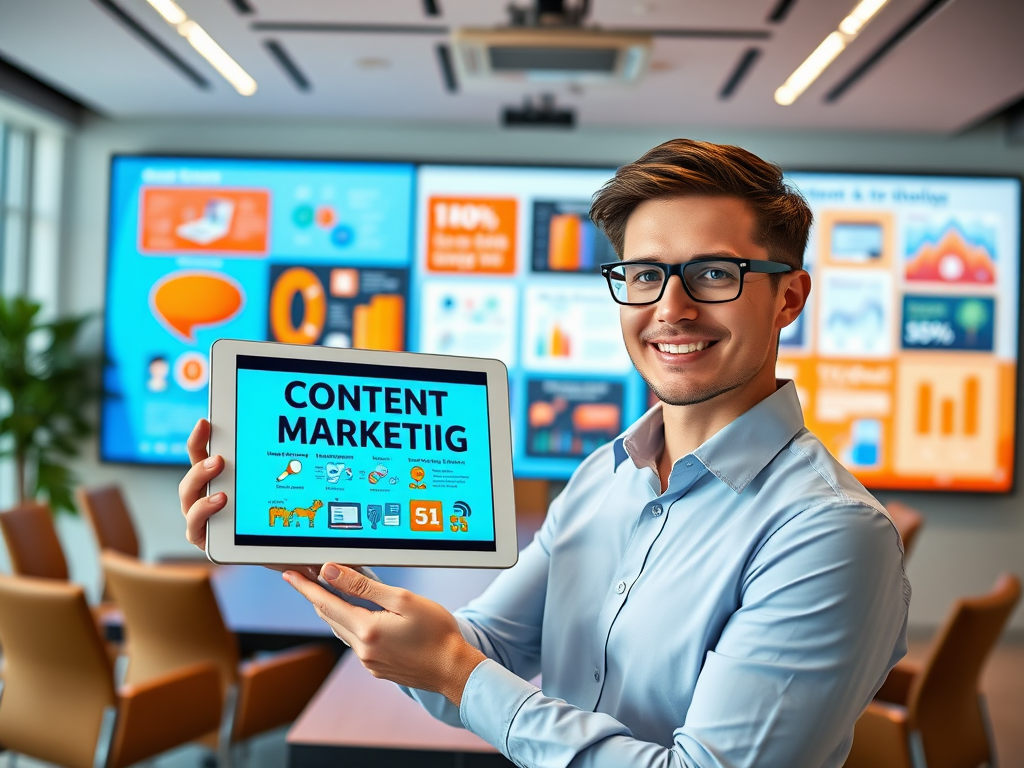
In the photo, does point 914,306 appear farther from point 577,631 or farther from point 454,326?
point 577,631

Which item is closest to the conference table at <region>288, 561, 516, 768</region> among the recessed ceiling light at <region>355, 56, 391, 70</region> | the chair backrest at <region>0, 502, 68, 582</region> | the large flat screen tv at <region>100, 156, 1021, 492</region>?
the chair backrest at <region>0, 502, 68, 582</region>

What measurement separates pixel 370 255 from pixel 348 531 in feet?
15.9

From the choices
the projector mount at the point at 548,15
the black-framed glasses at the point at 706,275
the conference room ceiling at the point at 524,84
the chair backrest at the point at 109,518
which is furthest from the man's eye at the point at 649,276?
the chair backrest at the point at 109,518

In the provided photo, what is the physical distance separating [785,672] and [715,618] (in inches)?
4.8

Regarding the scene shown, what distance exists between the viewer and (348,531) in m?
1.18

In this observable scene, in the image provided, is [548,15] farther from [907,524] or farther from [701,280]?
[907,524]

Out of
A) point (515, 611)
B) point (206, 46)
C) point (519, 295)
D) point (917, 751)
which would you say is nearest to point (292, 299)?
point (519, 295)

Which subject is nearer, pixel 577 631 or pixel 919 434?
pixel 577 631

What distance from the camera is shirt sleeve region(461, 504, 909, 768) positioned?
1012 millimetres

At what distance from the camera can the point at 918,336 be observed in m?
5.74

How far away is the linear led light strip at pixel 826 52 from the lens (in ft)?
12.2

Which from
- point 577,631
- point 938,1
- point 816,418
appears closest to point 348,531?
point 577,631

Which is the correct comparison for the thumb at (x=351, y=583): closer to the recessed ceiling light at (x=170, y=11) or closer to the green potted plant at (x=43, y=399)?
the recessed ceiling light at (x=170, y=11)

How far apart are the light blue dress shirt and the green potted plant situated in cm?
508
